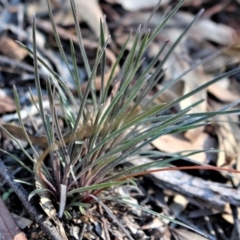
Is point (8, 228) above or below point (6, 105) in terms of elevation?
below

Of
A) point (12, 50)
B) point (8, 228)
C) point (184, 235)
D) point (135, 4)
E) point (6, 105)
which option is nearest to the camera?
point (8, 228)

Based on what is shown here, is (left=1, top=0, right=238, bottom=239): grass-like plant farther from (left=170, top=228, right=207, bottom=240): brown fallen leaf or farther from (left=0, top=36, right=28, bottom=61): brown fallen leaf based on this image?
(left=0, top=36, right=28, bottom=61): brown fallen leaf

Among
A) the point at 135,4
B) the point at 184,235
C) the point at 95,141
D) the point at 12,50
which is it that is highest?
the point at 135,4

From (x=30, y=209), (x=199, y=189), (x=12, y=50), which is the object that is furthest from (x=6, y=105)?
(x=199, y=189)

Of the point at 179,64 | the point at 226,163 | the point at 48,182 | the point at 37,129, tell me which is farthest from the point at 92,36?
the point at 48,182

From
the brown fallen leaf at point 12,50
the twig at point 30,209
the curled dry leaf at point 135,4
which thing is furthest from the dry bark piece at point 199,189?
the curled dry leaf at point 135,4

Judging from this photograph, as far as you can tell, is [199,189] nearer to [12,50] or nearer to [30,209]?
[30,209]

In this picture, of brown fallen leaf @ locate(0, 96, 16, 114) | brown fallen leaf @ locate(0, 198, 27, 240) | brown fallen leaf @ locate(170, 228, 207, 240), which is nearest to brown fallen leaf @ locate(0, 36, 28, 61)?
brown fallen leaf @ locate(0, 96, 16, 114)
